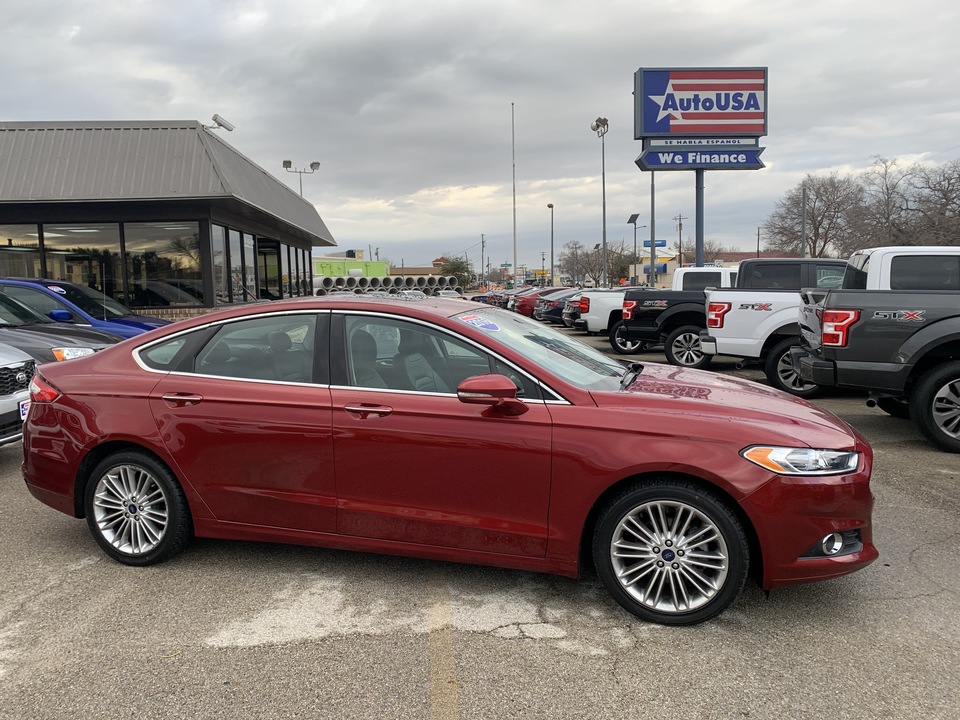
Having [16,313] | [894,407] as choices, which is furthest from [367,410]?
[16,313]

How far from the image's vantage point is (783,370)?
9656mm

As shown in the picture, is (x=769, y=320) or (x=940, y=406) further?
(x=769, y=320)

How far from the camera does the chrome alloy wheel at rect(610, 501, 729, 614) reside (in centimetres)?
318

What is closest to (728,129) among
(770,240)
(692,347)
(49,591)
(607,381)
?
(692,347)

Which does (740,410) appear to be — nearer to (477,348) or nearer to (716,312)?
(477,348)

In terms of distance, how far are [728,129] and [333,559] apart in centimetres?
2187

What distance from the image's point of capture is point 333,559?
160 inches

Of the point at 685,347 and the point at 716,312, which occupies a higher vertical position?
the point at 716,312

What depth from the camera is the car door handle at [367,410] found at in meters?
3.50

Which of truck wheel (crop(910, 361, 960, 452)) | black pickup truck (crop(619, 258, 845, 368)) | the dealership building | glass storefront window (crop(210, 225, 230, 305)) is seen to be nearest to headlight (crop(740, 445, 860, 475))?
truck wheel (crop(910, 361, 960, 452))

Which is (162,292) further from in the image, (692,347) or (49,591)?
(49,591)

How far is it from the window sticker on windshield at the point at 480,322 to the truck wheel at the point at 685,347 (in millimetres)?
9452

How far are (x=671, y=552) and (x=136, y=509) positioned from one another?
9.61ft

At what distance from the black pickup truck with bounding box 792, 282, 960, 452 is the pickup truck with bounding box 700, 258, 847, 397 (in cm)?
289
